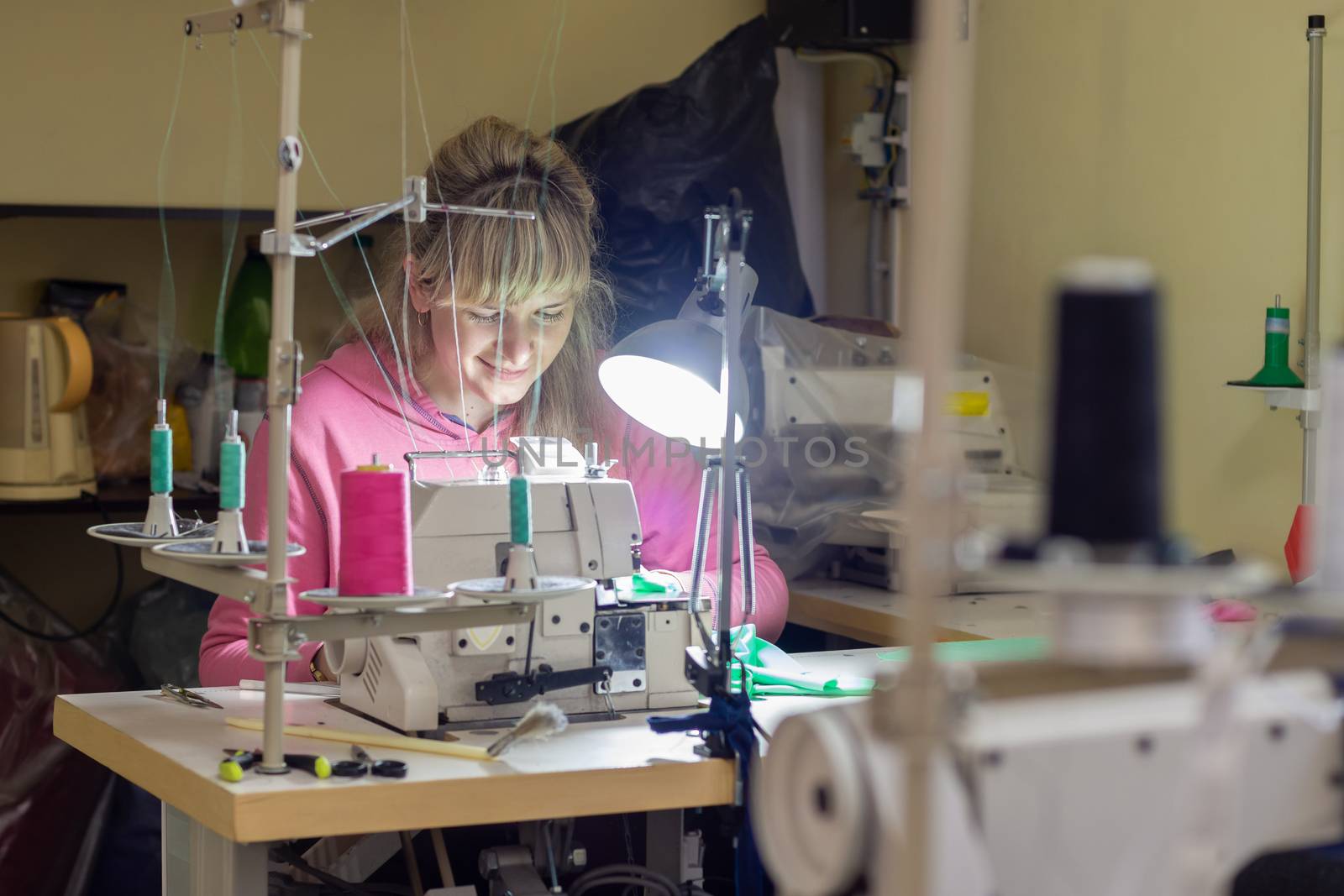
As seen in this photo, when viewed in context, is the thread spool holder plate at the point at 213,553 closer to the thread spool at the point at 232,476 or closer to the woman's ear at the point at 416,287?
the thread spool at the point at 232,476

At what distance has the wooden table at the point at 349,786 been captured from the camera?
4.92 ft

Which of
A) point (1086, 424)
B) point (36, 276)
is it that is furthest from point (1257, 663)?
point (36, 276)

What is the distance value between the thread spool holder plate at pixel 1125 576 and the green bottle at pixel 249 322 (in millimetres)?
2665

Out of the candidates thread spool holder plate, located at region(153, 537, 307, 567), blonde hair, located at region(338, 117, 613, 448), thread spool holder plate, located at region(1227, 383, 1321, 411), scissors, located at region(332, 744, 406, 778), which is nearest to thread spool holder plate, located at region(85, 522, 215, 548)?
thread spool holder plate, located at region(153, 537, 307, 567)

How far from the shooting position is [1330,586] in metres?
0.92

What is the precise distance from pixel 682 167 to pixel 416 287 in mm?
911

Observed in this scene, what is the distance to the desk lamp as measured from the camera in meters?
1.72

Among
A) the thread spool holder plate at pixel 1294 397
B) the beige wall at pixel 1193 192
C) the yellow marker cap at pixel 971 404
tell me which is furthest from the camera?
the yellow marker cap at pixel 971 404

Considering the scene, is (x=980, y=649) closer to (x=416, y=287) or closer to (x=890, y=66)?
(x=416, y=287)

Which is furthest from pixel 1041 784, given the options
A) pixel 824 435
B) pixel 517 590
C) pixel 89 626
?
pixel 89 626

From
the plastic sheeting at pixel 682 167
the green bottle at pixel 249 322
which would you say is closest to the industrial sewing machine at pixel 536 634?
the plastic sheeting at pixel 682 167

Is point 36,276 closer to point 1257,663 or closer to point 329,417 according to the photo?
point 329,417

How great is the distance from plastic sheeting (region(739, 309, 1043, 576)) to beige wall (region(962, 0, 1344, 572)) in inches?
11.5

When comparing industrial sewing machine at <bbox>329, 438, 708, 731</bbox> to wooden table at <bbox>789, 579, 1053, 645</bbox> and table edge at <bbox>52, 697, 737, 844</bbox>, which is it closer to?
table edge at <bbox>52, 697, 737, 844</bbox>
